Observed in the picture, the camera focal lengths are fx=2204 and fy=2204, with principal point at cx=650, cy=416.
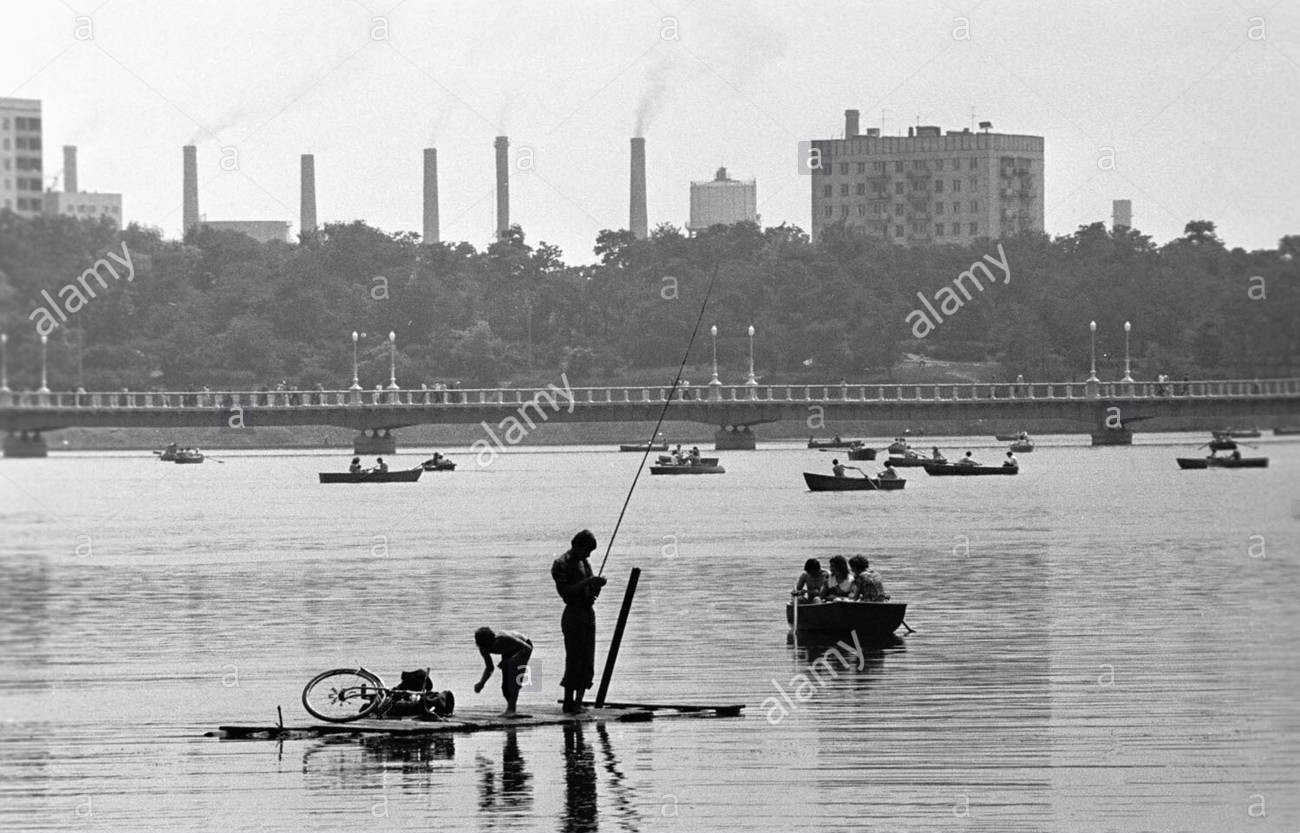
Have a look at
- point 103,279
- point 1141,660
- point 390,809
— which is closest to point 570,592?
point 390,809

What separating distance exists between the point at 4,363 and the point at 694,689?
27.0 meters

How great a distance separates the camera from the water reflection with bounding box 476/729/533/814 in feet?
95.4

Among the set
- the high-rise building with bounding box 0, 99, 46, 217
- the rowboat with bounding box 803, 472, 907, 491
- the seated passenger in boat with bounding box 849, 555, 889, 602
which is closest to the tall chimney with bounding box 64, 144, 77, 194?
the high-rise building with bounding box 0, 99, 46, 217

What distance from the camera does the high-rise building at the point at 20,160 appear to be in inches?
709

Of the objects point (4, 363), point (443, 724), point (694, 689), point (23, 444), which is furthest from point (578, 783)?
point (4, 363)

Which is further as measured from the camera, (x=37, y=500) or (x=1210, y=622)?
(x=1210, y=622)

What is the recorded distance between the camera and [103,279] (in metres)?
23.4

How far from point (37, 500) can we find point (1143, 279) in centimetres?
16080

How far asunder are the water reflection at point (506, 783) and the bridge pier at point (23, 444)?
10666mm

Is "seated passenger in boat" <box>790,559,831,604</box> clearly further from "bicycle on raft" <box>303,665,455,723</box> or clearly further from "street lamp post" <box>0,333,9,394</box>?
"street lamp post" <box>0,333,9,394</box>

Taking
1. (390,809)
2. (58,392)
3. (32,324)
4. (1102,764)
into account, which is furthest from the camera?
(1102,764)

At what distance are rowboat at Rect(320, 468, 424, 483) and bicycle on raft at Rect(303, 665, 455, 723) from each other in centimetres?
15347

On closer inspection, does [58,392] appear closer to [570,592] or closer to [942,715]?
[570,592]

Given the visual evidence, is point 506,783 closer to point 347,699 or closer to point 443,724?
point 443,724
